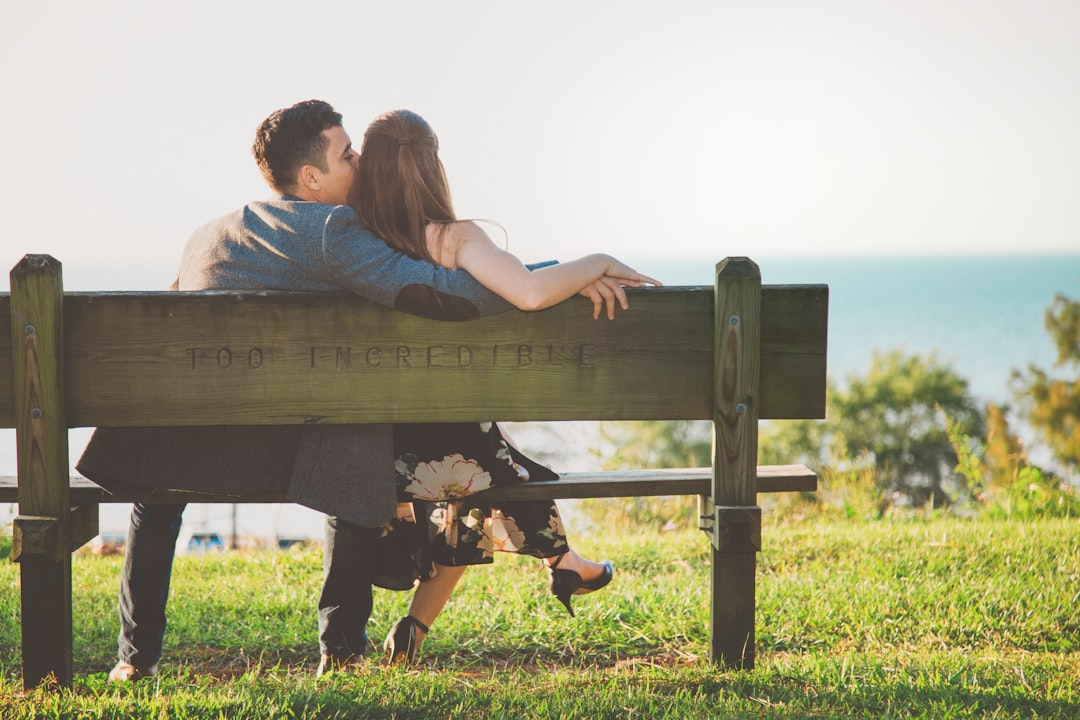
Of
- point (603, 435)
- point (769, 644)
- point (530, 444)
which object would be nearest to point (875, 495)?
point (603, 435)

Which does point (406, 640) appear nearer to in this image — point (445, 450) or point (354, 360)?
point (445, 450)

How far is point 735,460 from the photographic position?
287cm

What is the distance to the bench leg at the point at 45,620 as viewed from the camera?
8.89 feet

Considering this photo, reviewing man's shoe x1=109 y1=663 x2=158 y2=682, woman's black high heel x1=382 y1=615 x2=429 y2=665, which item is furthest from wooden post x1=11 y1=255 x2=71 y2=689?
woman's black high heel x1=382 y1=615 x2=429 y2=665

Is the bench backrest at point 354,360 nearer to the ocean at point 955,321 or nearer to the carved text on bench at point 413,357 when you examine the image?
the carved text on bench at point 413,357

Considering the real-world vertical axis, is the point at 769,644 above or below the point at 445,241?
below

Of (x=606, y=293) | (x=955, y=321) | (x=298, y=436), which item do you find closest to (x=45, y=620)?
(x=298, y=436)

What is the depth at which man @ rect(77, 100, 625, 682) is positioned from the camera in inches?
107

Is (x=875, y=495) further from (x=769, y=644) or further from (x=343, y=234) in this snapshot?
(x=343, y=234)

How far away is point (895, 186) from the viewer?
468 feet

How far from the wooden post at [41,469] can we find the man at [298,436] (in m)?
0.19

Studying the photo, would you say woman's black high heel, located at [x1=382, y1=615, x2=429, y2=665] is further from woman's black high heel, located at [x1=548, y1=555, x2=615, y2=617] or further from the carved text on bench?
the carved text on bench

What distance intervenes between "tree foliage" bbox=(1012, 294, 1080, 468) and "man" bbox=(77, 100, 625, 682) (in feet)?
110

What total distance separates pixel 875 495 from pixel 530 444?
116 feet
